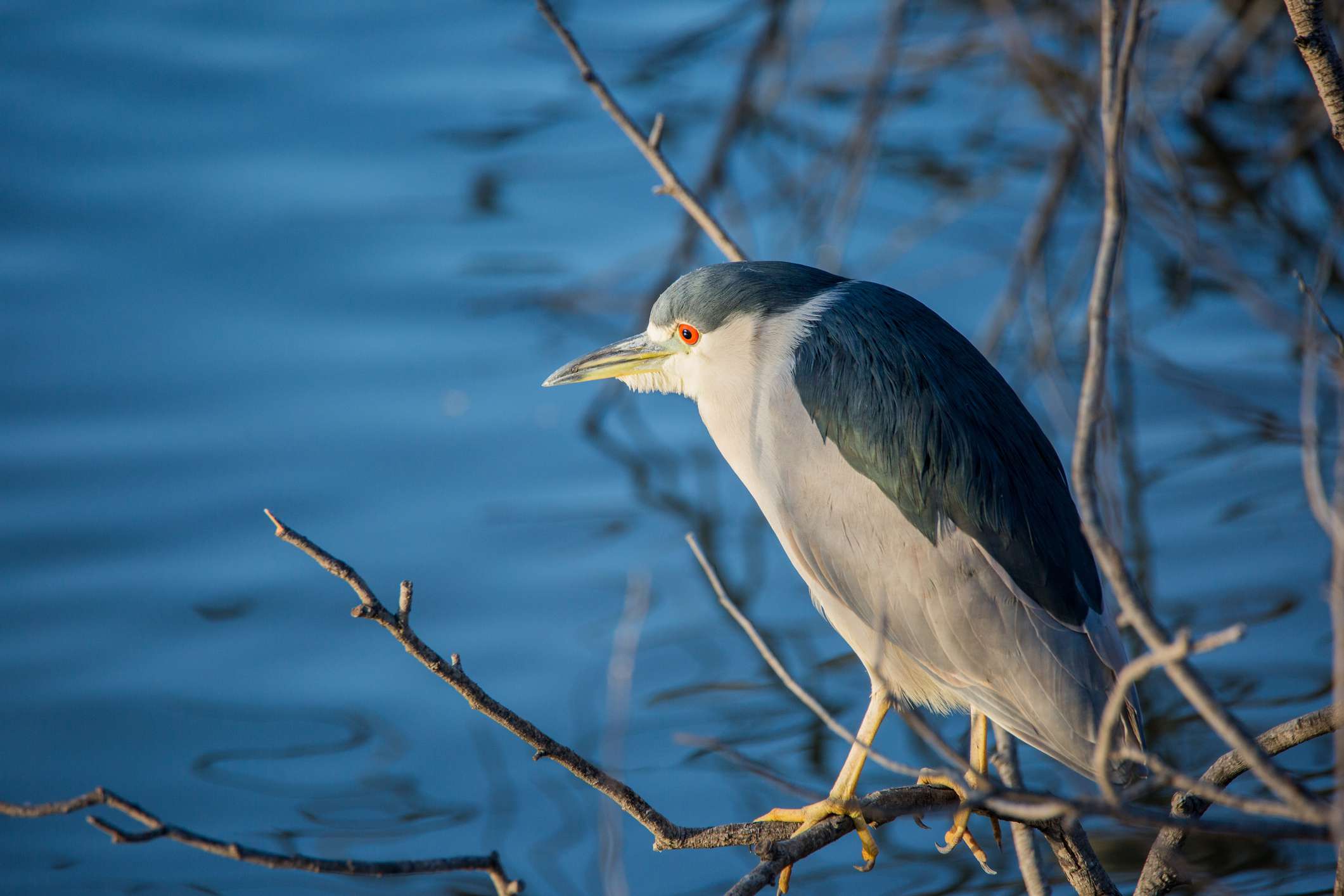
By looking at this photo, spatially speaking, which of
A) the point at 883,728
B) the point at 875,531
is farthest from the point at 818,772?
the point at 875,531

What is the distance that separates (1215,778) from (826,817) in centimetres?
62

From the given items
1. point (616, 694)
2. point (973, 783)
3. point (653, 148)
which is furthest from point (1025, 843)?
point (653, 148)

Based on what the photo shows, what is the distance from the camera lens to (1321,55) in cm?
147

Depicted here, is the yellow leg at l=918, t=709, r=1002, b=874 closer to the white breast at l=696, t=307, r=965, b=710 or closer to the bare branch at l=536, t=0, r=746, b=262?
the white breast at l=696, t=307, r=965, b=710

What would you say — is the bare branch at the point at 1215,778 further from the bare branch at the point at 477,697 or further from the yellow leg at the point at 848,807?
the bare branch at the point at 477,697

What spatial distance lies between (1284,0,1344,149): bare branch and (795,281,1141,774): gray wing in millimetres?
778

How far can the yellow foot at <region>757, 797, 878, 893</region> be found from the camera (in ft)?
6.77

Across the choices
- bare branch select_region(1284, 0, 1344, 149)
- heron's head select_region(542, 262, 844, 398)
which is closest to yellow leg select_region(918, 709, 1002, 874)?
heron's head select_region(542, 262, 844, 398)

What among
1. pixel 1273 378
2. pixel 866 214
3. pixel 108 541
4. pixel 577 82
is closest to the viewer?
pixel 108 541

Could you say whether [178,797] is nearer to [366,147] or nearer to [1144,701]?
[1144,701]

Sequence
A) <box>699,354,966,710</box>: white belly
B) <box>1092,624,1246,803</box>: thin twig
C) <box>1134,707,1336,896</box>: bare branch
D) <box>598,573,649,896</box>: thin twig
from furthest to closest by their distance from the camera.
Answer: <box>598,573,649,896</box>: thin twig < <box>699,354,966,710</box>: white belly < <box>1134,707,1336,896</box>: bare branch < <box>1092,624,1246,803</box>: thin twig

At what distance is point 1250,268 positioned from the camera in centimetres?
549

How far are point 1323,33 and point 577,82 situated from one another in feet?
17.2

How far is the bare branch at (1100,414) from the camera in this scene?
40.6 inches
